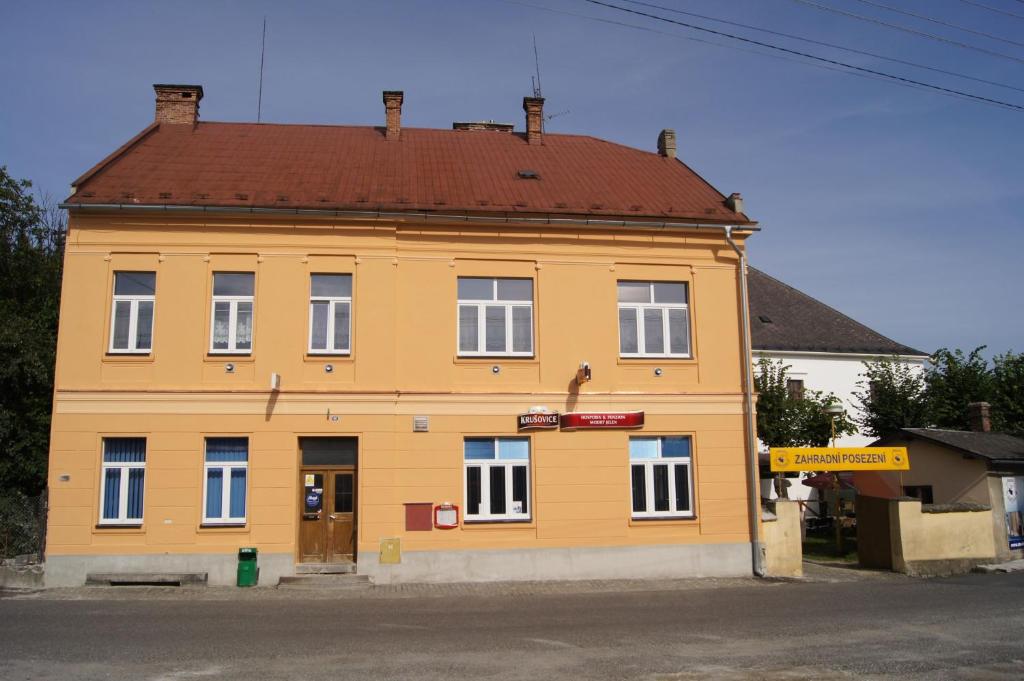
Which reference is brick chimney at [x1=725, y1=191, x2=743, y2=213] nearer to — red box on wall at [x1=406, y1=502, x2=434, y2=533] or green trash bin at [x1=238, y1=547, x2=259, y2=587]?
red box on wall at [x1=406, y1=502, x2=434, y2=533]

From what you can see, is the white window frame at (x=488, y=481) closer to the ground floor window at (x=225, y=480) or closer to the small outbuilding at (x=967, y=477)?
the ground floor window at (x=225, y=480)

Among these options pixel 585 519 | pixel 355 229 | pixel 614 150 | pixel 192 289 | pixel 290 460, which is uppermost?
pixel 614 150

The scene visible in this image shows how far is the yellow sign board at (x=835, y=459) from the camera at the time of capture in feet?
57.7

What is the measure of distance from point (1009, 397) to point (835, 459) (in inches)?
698

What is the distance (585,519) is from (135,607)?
8671mm

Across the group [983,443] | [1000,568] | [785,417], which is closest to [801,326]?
[785,417]

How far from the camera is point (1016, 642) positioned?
1044 centimetres

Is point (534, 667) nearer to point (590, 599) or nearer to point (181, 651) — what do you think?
point (181, 651)

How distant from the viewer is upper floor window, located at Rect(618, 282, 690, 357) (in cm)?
1792

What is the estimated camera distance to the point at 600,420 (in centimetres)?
1706

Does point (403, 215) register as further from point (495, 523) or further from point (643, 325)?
point (495, 523)

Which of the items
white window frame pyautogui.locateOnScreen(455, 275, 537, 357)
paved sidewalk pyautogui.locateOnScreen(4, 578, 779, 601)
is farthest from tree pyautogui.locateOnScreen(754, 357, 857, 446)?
white window frame pyautogui.locateOnScreen(455, 275, 537, 357)

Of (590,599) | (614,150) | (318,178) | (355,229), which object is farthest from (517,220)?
(590,599)

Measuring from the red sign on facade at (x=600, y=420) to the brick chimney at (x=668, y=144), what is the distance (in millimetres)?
9052
